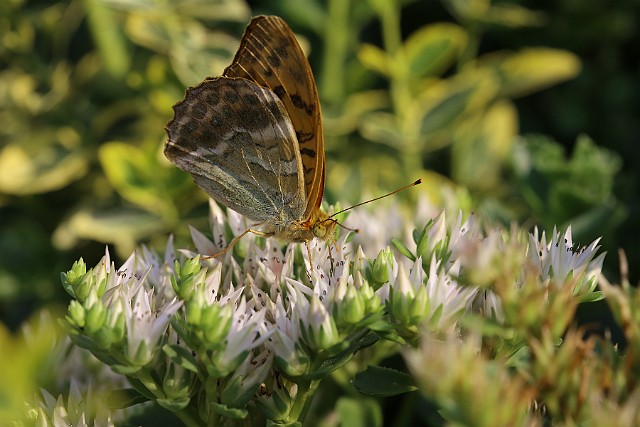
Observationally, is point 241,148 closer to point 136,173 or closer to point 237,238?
point 237,238

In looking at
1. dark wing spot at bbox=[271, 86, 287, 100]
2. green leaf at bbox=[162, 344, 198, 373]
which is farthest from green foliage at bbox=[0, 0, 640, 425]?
green leaf at bbox=[162, 344, 198, 373]

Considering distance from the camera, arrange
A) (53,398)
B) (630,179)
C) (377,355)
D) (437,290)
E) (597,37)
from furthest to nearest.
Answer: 1. (597,37)
2. (630,179)
3. (377,355)
4. (53,398)
5. (437,290)

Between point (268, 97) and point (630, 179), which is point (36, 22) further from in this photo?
point (630, 179)

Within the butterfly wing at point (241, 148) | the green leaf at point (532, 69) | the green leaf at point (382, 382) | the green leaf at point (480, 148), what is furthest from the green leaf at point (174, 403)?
the green leaf at point (532, 69)

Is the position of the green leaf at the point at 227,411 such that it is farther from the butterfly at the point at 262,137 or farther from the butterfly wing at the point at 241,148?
the butterfly wing at the point at 241,148

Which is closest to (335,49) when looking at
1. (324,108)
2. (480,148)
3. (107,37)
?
(324,108)

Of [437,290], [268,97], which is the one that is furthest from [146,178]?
[437,290]
